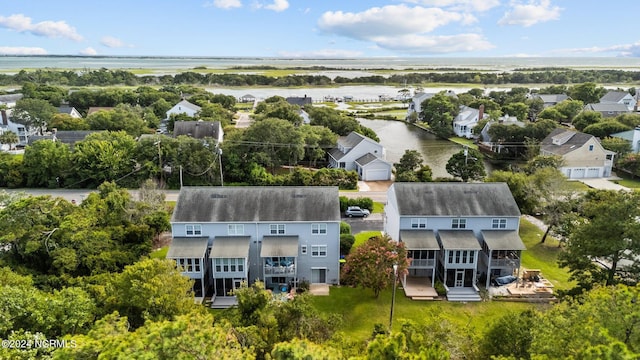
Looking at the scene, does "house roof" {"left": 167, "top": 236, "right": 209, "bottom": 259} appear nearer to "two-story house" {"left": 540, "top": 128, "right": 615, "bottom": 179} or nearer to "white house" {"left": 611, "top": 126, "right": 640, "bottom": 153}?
"two-story house" {"left": 540, "top": 128, "right": 615, "bottom": 179}

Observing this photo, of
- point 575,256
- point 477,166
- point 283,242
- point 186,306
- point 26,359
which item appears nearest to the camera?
point 26,359

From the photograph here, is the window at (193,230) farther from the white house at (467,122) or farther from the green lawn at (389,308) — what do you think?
the white house at (467,122)

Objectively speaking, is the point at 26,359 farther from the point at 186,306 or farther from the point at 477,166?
the point at 477,166

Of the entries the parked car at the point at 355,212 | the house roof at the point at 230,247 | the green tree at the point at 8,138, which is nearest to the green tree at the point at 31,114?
the green tree at the point at 8,138

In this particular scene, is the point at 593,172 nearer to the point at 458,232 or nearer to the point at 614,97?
the point at 458,232

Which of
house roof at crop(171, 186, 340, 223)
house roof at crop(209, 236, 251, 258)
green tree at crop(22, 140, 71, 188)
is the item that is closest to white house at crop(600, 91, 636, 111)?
house roof at crop(171, 186, 340, 223)

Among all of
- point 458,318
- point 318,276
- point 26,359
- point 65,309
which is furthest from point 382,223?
point 26,359
